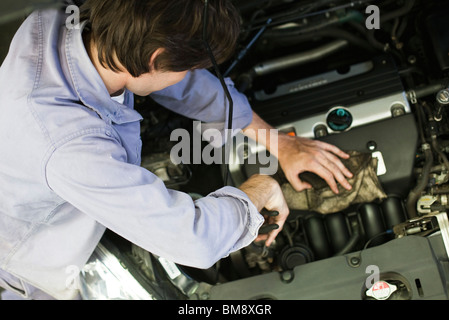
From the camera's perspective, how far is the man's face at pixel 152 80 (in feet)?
4.13

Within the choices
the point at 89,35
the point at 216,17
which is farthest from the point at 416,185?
the point at 89,35

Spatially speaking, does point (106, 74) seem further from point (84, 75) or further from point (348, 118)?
point (348, 118)

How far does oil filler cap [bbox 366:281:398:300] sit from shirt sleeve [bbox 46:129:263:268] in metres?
0.53

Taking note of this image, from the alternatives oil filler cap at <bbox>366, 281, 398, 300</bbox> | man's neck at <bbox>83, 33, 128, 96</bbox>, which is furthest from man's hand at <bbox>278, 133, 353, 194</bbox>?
man's neck at <bbox>83, 33, 128, 96</bbox>

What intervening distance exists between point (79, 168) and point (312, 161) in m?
0.80

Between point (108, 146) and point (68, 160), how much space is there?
0.11 m

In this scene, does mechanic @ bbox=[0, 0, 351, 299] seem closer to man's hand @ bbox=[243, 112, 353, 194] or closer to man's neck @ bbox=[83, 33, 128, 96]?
man's neck @ bbox=[83, 33, 128, 96]

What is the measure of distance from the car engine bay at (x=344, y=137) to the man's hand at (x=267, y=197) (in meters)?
0.16

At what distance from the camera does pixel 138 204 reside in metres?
1.12

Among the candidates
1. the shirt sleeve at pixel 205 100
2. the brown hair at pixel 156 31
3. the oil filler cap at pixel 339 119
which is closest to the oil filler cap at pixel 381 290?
the oil filler cap at pixel 339 119

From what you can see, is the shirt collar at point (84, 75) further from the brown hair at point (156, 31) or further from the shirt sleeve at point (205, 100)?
the shirt sleeve at point (205, 100)

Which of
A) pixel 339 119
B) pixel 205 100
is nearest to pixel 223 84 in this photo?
pixel 205 100

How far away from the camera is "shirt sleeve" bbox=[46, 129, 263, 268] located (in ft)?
3.58

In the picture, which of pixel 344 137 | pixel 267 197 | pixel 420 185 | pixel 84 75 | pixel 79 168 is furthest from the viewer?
pixel 344 137
